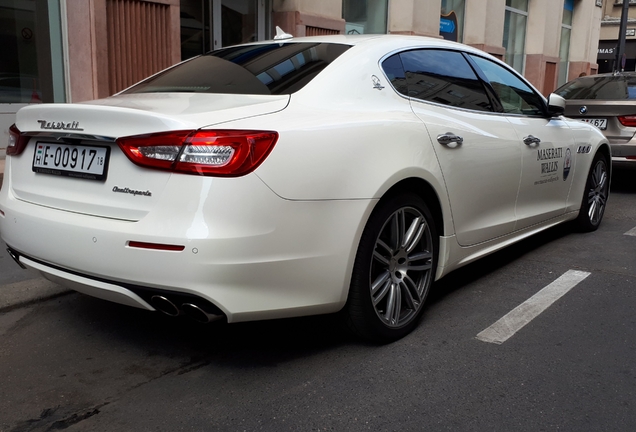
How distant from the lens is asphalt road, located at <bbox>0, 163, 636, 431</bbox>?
8.71 ft

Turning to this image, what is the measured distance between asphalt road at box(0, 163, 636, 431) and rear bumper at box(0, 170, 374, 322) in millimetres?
370

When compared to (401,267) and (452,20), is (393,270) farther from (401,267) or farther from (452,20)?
(452,20)

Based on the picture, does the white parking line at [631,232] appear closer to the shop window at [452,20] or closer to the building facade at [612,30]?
the shop window at [452,20]

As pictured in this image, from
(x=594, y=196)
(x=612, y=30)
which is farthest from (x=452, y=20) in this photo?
(x=612, y=30)

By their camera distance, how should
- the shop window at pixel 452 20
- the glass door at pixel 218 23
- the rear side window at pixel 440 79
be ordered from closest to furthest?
the rear side window at pixel 440 79
the glass door at pixel 218 23
the shop window at pixel 452 20

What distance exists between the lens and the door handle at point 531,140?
4.44 metres

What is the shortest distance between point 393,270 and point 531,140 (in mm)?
1736

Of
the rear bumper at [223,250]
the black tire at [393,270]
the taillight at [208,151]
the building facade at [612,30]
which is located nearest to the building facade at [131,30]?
the rear bumper at [223,250]

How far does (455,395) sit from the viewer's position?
2846 mm

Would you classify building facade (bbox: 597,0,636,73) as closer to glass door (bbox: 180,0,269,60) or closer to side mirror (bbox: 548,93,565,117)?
glass door (bbox: 180,0,269,60)

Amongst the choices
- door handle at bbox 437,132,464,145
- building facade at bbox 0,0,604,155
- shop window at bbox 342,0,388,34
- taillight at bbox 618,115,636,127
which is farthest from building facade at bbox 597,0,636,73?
door handle at bbox 437,132,464,145

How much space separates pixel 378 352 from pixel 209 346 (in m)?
0.84

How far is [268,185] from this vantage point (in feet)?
8.72

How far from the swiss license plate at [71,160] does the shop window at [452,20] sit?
13901mm
